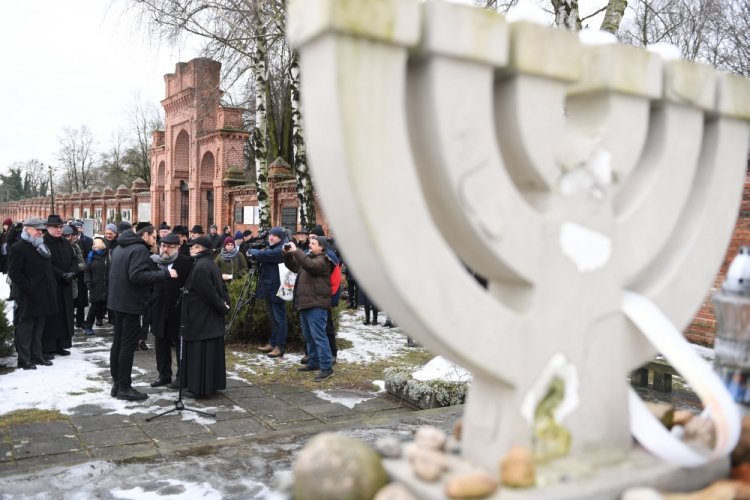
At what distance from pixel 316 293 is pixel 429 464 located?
548 centimetres

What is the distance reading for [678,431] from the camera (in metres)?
2.66

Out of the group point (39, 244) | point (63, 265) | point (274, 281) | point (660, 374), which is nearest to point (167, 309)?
point (274, 281)

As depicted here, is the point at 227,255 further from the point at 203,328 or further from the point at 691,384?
the point at 691,384

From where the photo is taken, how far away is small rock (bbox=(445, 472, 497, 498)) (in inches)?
74.6

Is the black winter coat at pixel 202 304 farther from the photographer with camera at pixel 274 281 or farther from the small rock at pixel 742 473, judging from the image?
the small rock at pixel 742 473

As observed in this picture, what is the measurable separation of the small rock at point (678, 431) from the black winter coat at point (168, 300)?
5439 millimetres

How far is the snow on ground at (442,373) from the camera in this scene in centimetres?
651

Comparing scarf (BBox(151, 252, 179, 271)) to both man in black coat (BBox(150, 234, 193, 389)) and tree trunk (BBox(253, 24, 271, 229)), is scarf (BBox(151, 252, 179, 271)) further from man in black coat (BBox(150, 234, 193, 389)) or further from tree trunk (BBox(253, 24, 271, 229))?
tree trunk (BBox(253, 24, 271, 229))

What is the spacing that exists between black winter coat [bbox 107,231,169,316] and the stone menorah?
4.84 meters

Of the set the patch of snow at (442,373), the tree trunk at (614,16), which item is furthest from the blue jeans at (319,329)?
the tree trunk at (614,16)

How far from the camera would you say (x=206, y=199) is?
81.7 ft

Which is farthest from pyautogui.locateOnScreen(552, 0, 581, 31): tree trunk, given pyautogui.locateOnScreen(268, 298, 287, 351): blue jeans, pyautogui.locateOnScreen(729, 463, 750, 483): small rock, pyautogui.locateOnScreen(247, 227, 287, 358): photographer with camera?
pyautogui.locateOnScreen(729, 463, 750, 483): small rock

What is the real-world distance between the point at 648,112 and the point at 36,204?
2214 inches

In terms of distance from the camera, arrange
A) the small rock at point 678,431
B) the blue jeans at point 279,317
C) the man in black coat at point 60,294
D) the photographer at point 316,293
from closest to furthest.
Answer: the small rock at point 678,431
the photographer at point 316,293
the man in black coat at point 60,294
the blue jeans at point 279,317
